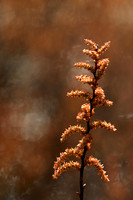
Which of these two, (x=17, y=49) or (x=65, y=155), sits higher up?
(x=17, y=49)

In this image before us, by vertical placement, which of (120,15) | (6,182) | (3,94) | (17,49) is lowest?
(6,182)

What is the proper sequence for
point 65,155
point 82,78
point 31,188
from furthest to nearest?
point 31,188 → point 65,155 → point 82,78

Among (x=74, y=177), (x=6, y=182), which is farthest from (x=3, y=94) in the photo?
(x=74, y=177)

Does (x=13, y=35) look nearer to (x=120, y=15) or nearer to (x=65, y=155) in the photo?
(x=120, y=15)

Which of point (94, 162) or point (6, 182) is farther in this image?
point (6, 182)

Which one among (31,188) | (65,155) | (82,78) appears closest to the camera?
(82,78)

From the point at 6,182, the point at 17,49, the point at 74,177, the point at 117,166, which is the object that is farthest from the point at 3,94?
the point at 117,166
